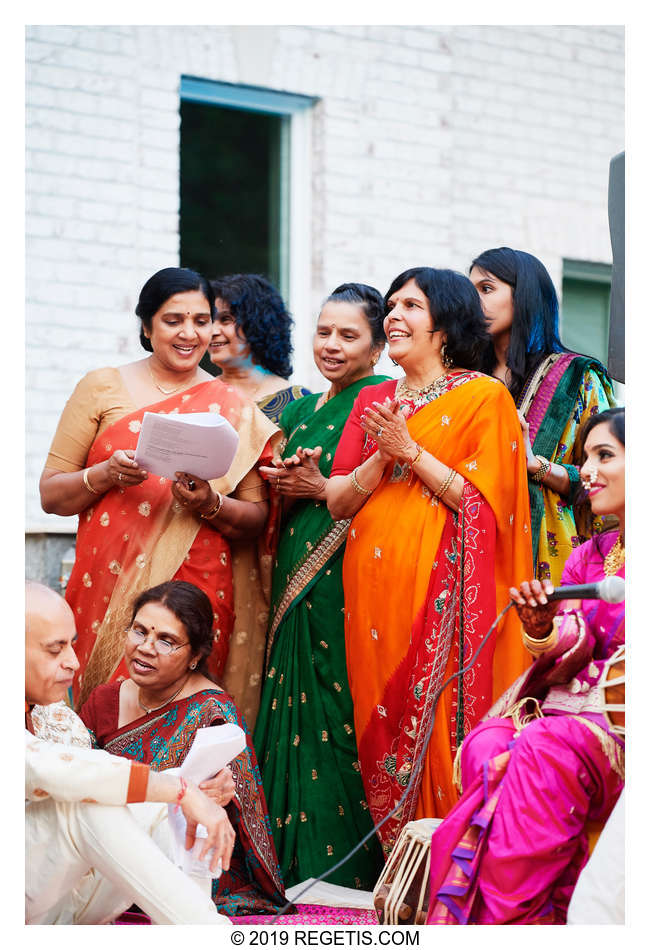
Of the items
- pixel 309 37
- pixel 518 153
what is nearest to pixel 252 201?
pixel 309 37

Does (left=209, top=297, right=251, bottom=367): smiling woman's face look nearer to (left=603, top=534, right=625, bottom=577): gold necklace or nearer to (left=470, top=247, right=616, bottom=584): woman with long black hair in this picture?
(left=470, top=247, right=616, bottom=584): woman with long black hair

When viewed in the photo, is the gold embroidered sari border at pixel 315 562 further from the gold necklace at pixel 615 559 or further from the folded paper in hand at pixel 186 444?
the gold necklace at pixel 615 559

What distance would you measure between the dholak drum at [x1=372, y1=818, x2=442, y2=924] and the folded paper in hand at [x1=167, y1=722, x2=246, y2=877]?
1.43ft

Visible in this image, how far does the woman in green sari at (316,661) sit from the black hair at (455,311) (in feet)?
1.39

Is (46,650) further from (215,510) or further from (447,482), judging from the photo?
(447,482)

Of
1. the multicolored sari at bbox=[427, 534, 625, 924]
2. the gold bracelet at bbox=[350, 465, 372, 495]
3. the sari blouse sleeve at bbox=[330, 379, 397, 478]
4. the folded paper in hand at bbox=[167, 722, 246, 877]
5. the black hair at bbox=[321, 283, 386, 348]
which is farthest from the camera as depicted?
the black hair at bbox=[321, 283, 386, 348]

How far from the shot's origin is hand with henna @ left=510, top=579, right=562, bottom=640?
111 inches

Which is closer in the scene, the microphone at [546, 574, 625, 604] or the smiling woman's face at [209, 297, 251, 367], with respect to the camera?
the microphone at [546, 574, 625, 604]

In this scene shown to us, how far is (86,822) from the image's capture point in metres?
2.76

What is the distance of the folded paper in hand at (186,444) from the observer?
343 cm

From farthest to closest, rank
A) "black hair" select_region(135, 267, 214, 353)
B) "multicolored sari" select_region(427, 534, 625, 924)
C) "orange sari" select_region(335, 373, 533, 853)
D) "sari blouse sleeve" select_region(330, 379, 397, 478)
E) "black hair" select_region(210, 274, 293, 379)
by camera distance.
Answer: "black hair" select_region(210, 274, 293, 379), "black hair" select_region(135, 267, 214, 353), "sari blouse sleeve" select_region(330, 379, 397, 478), "orange sari" select_region(335, 373, 533, 853), "multicolored sari" select_region(427, 534, 625, 924)

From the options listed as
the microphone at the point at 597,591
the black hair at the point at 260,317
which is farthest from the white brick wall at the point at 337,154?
the microphone at the point at 597,591

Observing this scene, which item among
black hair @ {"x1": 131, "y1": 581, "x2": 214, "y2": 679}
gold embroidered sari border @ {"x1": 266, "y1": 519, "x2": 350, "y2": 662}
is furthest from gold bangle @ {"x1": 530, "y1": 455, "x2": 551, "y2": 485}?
black hair @ {"x1": 131, "y1": 581, "x2": 214, "y2": 679}
